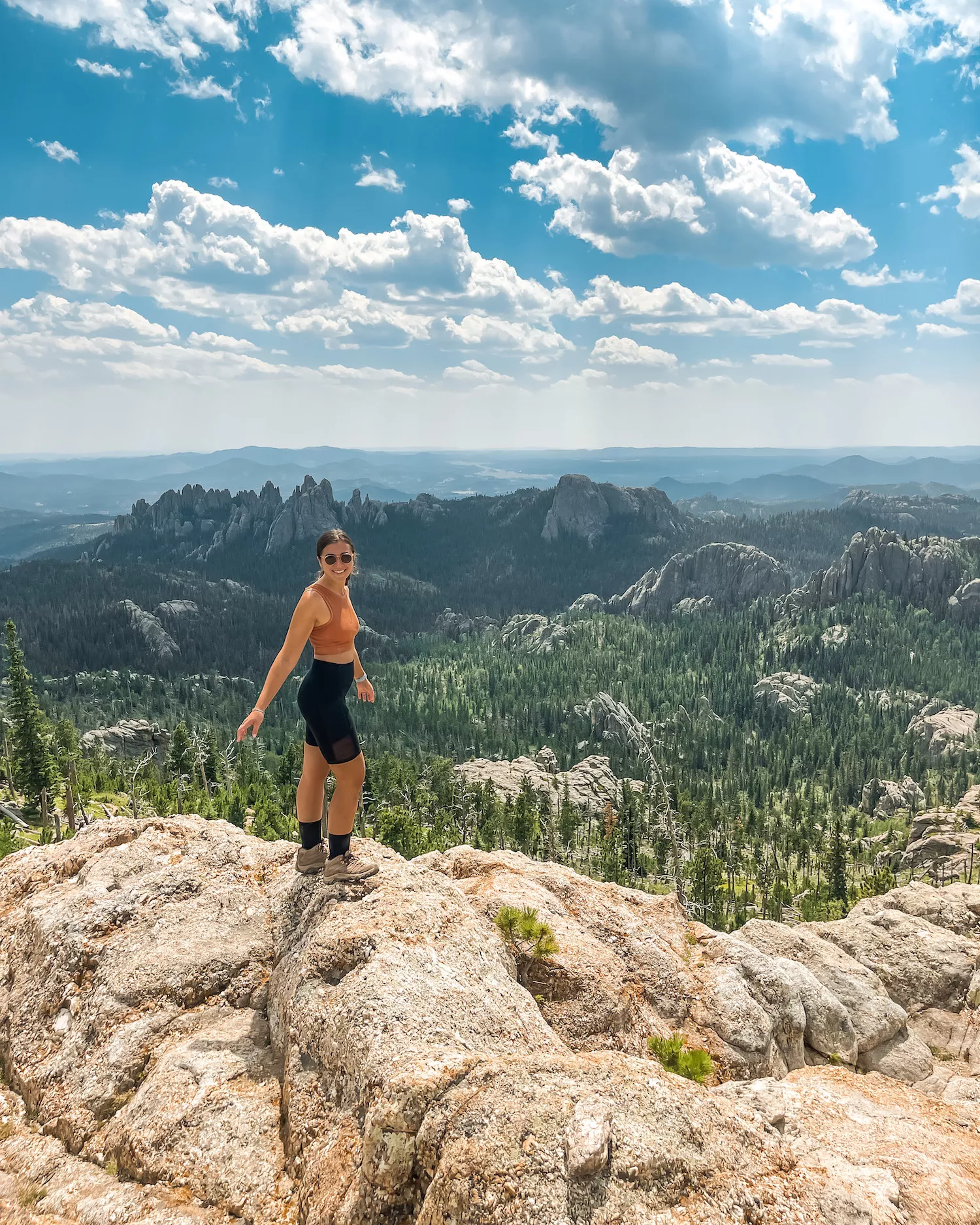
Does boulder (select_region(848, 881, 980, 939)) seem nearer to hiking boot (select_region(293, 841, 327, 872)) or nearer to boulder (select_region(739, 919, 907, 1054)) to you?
boulder (select_region(739, 919, 907, 1054))

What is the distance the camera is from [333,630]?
10867 millimetres

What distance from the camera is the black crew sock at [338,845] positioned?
37.0 feet

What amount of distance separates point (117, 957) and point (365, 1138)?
6.77 metres

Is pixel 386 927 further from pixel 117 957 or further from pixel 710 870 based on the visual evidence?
pixel 710 870

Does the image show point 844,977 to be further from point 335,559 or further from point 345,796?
point 335,559

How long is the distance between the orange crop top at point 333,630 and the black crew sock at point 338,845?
10.5ft

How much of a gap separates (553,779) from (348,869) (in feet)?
399

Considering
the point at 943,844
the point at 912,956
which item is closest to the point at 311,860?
the point at 912,956

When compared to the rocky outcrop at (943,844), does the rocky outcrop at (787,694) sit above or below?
below

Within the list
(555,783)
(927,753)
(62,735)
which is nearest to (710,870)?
(555,783)

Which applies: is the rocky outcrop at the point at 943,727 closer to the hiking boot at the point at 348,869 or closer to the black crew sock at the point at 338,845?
the hiking boot at the point at 348,869

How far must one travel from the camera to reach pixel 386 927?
9.74 meters

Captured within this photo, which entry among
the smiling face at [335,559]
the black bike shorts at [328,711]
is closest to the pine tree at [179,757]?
the black bike shorts at [328,711]

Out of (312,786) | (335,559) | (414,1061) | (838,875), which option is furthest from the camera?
(838,875)
